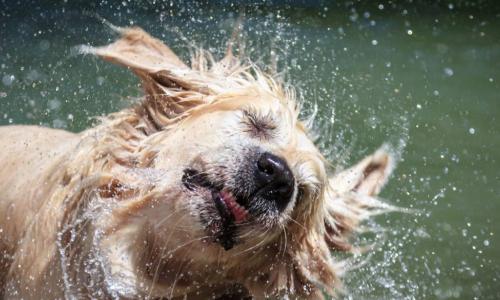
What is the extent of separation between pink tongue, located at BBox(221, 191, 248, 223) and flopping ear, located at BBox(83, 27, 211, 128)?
600 millimetres

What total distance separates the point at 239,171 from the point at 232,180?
47 mm

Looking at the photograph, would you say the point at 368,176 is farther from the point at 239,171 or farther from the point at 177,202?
the point at 177,202

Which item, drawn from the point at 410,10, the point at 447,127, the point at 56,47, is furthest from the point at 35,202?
the point at 410,10

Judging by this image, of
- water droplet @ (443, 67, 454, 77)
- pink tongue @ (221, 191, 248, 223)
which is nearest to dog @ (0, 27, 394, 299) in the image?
pink tongue @ (221, 191, 248, 223)

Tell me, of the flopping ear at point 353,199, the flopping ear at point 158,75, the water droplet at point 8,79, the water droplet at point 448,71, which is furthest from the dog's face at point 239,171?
the water droplet at point 448,71

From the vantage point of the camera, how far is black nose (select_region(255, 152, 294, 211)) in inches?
125

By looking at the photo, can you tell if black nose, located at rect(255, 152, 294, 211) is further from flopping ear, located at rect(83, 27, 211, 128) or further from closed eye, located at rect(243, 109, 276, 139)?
flopping ear, located at rect(83, 27, 211, 128)

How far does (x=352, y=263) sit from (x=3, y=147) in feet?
6.36

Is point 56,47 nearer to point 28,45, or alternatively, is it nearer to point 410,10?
point 28,45

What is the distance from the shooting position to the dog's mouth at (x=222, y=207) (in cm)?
315

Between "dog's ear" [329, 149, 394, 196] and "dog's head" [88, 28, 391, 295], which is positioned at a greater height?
"dog's head" [88, 28, 391, 295]

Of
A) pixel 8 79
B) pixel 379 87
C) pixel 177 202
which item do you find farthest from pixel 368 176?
pixel 379 87

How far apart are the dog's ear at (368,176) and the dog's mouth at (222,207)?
1.04m

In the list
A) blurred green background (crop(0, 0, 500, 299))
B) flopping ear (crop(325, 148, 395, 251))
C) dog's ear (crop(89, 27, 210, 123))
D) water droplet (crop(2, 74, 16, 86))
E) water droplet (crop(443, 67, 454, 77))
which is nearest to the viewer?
dog's ear (crop(89, 27, 210, 123))
